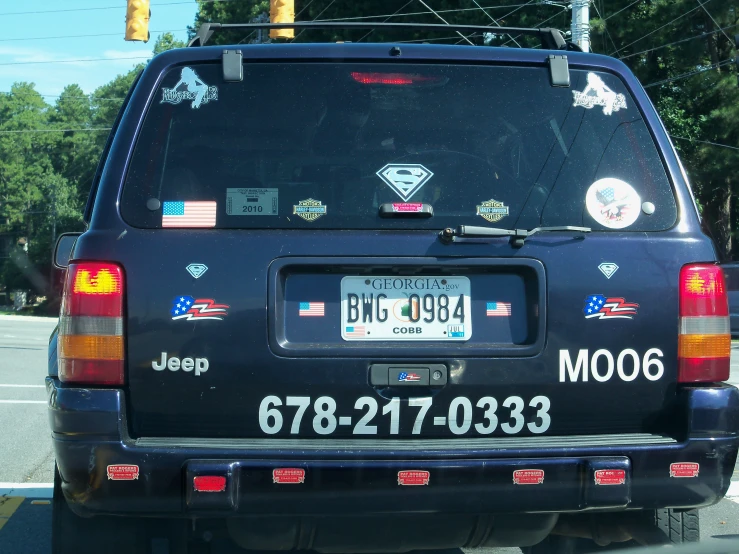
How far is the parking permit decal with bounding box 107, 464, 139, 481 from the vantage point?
303 centimetres

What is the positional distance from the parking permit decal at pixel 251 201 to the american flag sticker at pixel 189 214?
61mm

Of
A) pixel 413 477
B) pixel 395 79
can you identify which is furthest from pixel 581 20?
pixel 413 477

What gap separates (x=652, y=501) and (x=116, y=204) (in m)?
1.96

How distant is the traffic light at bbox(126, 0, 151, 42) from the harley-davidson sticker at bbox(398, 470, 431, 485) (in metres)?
13.5

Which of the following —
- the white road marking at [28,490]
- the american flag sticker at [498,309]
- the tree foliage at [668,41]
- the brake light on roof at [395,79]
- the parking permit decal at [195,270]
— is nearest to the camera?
the parking permit decal at [195,270]

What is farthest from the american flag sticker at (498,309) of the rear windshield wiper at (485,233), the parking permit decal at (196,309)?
the parking permit decal at (196,309)

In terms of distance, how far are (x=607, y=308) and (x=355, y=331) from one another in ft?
2.70

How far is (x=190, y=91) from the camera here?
3.34 meters

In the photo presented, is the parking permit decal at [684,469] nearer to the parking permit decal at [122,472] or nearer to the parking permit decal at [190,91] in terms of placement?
the parking permit decal at [122,472]

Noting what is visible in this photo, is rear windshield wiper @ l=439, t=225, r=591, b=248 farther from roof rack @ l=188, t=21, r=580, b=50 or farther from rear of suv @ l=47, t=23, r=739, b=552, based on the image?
roof rack @ l=188, t=21, r=580, b=50

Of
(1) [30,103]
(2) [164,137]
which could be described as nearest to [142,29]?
(2) [164,137]

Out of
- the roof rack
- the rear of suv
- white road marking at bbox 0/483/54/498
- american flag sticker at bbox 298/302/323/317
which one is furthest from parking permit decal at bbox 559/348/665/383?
white road marking at bbox 0/483/54/498

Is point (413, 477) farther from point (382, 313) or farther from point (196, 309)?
point (196, 309)

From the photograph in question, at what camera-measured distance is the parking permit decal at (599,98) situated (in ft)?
11.3
